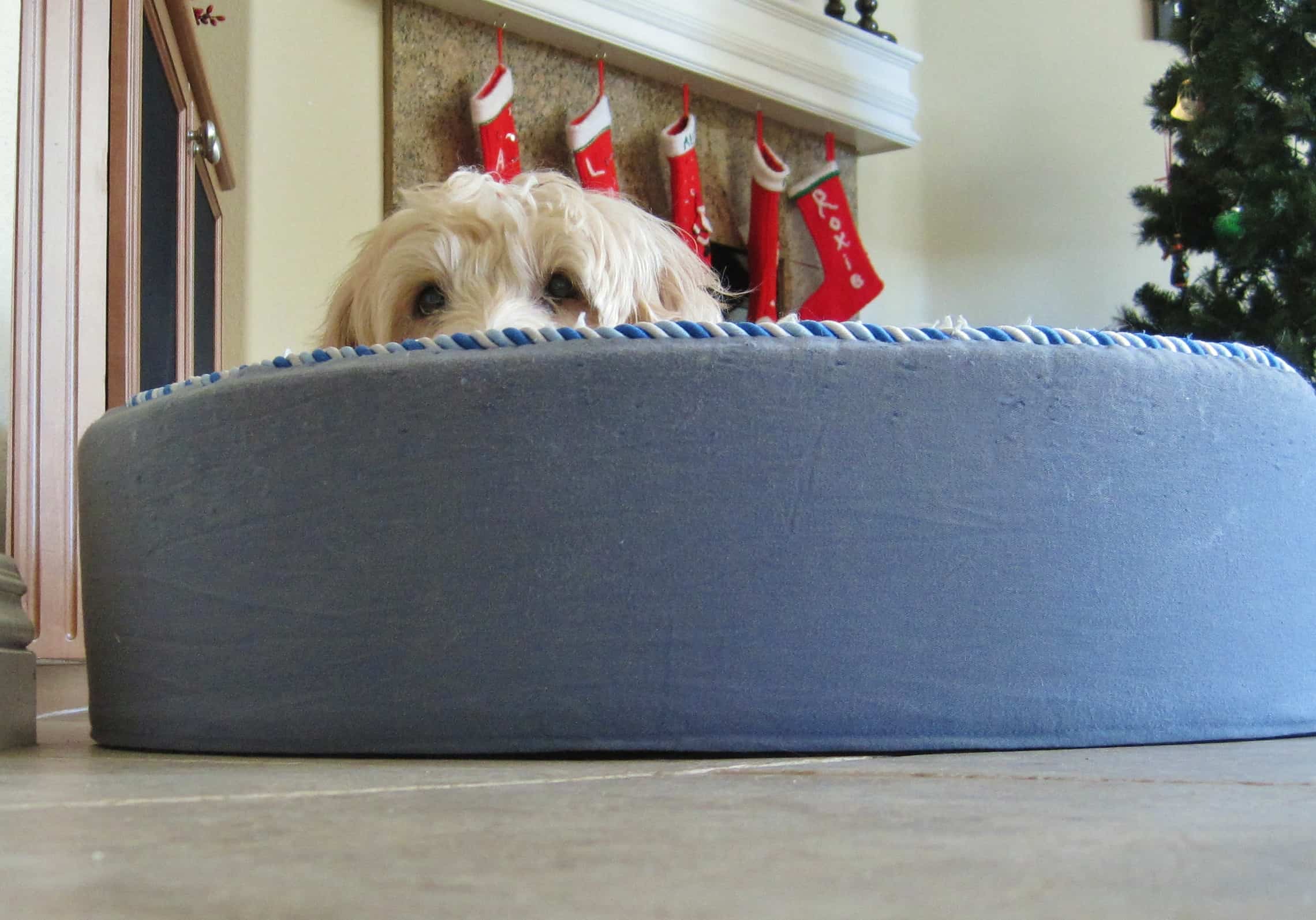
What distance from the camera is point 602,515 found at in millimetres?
963

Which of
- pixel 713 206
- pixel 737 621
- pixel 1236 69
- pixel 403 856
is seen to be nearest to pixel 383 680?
pixel 737 621

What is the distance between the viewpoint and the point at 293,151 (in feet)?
11.3

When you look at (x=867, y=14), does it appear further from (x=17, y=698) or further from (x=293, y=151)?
(x=17, y=698)

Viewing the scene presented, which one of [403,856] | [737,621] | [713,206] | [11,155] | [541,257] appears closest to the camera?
[403,856]

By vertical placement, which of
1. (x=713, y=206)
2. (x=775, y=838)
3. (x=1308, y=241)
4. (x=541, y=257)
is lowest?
(x=775, y=838)

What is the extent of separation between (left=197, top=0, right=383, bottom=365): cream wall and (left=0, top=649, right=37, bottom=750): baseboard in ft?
6.73

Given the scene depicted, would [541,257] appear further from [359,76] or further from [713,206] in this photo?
[713,206]

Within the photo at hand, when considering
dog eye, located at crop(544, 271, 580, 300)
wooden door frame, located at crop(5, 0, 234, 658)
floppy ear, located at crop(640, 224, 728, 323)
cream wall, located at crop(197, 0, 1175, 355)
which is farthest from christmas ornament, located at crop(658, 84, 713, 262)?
wooden door frame, located at crop(5, 0, 234, 658)

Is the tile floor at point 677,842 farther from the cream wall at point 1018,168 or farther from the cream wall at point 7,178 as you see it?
the cream wall at point 1018,168

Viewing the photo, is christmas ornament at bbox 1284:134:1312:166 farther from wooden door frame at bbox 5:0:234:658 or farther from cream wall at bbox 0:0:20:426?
cream wall at bbox 0:0:20:426

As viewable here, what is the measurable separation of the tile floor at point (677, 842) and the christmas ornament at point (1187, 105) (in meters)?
3.07

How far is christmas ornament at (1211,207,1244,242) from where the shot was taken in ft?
11.1

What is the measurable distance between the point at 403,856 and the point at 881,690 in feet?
1.71

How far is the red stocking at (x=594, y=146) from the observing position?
3.87m
